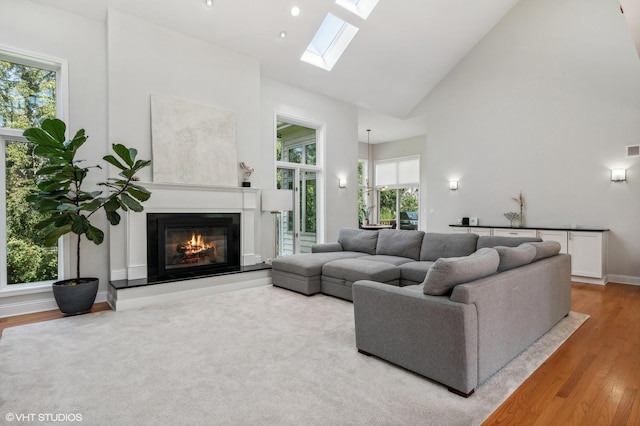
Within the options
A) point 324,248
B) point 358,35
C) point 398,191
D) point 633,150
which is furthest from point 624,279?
point 398,191

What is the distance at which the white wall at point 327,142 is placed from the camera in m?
6.08

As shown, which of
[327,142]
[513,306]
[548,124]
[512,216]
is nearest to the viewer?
[513,306]

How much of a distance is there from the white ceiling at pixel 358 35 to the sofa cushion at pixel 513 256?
4389 millimetres

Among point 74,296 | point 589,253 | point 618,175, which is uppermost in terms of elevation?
point 618,175

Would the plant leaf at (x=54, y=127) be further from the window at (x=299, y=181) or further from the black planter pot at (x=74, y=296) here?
the window at (x=299, y=181)

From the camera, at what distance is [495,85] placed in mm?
6672

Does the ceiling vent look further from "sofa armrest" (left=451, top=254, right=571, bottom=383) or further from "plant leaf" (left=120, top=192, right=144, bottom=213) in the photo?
"plant leaf" (left=120, top=192, right=144, bottom=213)

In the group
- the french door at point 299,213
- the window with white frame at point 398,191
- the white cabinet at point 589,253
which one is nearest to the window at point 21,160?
the french door at point 299,213

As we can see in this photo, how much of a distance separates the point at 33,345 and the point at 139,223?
1821mm

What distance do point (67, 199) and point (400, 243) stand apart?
13.9 feet

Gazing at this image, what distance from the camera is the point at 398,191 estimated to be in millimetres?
10961

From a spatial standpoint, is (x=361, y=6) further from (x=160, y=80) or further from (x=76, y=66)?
(x=76, y=66)

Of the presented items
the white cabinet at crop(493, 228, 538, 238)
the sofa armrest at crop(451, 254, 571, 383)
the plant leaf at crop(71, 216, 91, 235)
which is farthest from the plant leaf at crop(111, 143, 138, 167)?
the white cabinet at crop(493, 228, 538, 238)

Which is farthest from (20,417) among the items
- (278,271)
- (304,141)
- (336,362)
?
(304,141)
